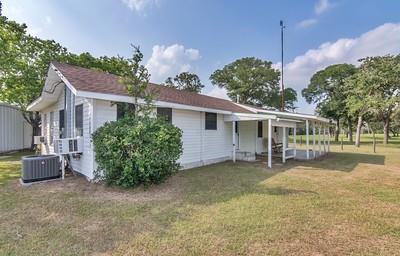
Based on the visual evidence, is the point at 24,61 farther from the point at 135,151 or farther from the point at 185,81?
the point at 185,81

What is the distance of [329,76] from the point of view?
111 ft

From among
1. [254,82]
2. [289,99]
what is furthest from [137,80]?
[289,99]

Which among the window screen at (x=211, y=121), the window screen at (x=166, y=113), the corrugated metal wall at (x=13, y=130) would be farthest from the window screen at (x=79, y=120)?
the corrugated metal wall at (x=13, y=130)

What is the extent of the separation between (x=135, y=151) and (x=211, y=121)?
19.2 ft

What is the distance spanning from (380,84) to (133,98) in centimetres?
2471

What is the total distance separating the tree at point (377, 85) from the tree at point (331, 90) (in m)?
6.84

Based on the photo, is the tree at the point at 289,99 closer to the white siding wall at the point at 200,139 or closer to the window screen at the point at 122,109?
the white siding wall at the point at 200,139

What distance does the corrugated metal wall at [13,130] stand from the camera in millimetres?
15453

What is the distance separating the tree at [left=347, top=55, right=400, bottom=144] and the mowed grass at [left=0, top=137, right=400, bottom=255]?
61.9 ft

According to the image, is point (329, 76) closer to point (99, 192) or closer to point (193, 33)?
point (193, 33)

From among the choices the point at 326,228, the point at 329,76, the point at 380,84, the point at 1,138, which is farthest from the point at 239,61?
the point at 326,228

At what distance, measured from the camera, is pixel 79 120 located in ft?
26.9

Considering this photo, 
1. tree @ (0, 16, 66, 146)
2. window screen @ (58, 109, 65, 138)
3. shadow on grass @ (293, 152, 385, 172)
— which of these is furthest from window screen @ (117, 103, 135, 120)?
tree @ (0, 16, 66, 146)

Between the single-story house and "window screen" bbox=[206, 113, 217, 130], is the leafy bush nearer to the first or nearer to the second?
the single-story house
